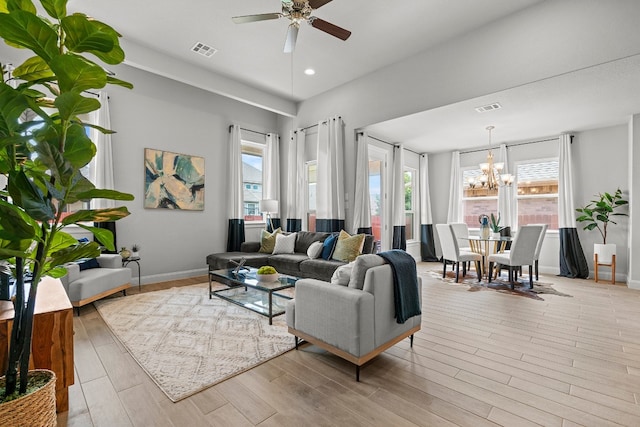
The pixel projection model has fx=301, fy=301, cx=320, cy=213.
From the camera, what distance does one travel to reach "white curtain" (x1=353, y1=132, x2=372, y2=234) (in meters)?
5.60

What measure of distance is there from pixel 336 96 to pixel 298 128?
1086 mm

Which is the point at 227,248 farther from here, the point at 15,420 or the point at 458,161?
the point at 458,161

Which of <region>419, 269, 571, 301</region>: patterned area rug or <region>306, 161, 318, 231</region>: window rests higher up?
<region>306, 161, 318, 231</region>: window

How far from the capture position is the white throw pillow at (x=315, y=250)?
194 inches

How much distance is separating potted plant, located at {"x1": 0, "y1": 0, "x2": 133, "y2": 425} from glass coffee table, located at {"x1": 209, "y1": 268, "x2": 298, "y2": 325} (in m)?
2.00

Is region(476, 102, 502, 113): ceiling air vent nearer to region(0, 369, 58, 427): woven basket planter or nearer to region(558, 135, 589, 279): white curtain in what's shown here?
region(558, 135, 589, 279): white curtain

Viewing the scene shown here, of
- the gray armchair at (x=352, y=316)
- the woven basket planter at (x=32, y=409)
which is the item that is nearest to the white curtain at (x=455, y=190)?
the gray armchair at (x=352, y=316)

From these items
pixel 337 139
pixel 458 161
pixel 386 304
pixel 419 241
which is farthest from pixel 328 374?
pixel 458 161

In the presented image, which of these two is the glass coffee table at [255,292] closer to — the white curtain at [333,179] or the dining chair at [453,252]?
the white curtain at [333,179]

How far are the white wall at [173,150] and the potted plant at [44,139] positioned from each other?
3916mm

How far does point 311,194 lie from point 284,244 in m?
1.46

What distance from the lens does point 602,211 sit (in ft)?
17.2

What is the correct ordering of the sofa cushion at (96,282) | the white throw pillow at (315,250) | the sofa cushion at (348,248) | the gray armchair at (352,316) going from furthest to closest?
1. the white throw pillow at (315,250)
2. the sofa cushion at (348,248)
3. the sofa cushion at (96,282)
4. the gray armchair at (352,316)

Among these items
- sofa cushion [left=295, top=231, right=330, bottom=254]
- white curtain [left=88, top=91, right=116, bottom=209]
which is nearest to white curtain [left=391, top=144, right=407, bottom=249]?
sofa cushion [left=295, top=231, right=330, bottom=254]
